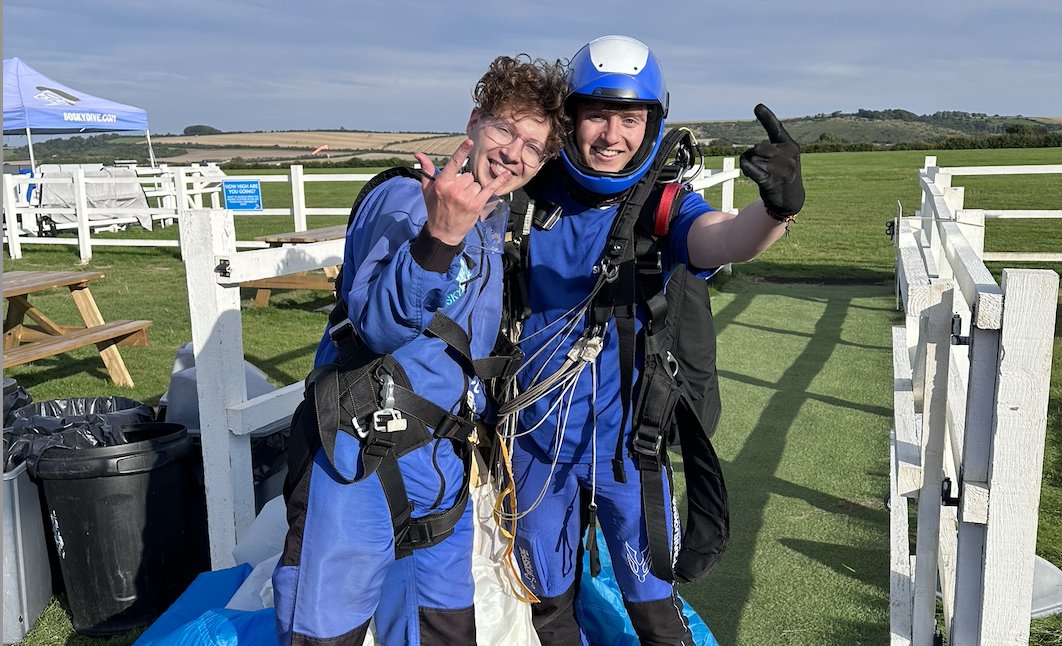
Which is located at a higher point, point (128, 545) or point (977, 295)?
point (977, 295)

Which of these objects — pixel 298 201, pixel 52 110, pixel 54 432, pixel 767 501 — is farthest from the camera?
pixel 52 110

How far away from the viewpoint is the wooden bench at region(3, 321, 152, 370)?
618 centimetres

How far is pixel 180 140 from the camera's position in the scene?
73.9m

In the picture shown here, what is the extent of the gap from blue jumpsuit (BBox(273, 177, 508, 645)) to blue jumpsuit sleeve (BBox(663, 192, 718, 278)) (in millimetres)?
475

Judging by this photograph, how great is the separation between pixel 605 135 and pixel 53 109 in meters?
22.1

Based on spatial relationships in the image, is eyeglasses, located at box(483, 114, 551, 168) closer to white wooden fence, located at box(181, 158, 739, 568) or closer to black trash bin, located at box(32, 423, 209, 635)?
white wooden fence, located at box(181, 158, 739, 568)

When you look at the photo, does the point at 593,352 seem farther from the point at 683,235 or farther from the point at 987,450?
the point at 987,450

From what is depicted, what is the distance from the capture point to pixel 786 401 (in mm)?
6609

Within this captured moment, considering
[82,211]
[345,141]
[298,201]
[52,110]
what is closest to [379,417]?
[298,201]

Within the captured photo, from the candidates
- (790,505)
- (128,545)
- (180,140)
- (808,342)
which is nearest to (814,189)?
(808,342)

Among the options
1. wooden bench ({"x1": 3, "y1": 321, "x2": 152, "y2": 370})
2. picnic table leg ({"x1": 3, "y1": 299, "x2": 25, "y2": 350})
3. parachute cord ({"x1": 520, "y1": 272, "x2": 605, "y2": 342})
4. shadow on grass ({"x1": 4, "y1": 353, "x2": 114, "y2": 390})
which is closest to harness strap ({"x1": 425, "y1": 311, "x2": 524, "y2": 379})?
parachute cord ({"x1": 520, "y1": 272, "x2": 605, "y2": 342})

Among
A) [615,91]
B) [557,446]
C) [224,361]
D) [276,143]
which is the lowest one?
[557,446]

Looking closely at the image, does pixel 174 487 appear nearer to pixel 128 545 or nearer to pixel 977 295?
pixel 128 545

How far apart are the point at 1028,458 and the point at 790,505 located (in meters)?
2.88
